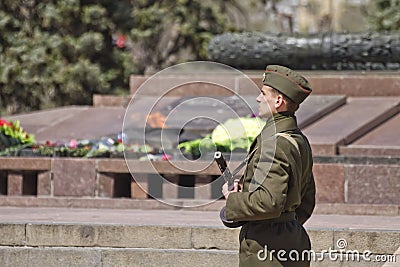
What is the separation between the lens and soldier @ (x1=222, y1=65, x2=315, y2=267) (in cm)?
461

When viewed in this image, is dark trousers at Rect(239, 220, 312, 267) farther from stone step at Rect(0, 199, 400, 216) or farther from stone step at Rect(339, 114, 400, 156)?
stone step at Rect(339, 114, 400, 156)

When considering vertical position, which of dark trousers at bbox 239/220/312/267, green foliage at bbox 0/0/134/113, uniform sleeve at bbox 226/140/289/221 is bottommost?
green foliage at bbox 0/0/134/113

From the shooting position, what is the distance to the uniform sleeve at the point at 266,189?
459 centimetres

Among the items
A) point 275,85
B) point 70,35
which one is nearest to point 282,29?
point 70,35

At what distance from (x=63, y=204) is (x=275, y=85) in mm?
4832

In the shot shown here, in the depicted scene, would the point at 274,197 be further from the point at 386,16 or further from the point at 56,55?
the point at 386,16

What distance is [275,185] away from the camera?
459cm

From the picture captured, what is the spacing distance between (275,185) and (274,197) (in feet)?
0.18

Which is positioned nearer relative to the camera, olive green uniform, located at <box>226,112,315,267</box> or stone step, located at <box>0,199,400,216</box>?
olive green uniform, located at <box>226,112,315,267</box>

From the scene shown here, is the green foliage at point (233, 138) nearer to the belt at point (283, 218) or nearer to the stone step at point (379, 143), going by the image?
the stone step at point (379, 143)

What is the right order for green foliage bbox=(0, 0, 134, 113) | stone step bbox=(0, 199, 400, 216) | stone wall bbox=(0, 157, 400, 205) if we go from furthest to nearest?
green foliage bbox=(0, 0, 134, 113)
stone wall bbox=(0, 157, 400, 205)
stone step bbox=(0, 199, 400, 216)

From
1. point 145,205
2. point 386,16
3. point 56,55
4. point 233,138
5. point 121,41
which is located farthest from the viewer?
point 386,16

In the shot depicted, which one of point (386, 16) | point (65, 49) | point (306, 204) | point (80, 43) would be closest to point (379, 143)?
point (306, 204)

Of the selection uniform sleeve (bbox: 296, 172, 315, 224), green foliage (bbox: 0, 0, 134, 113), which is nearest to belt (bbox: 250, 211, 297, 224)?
uniform sleeve (bbox: 296, 172, 315, 224)
